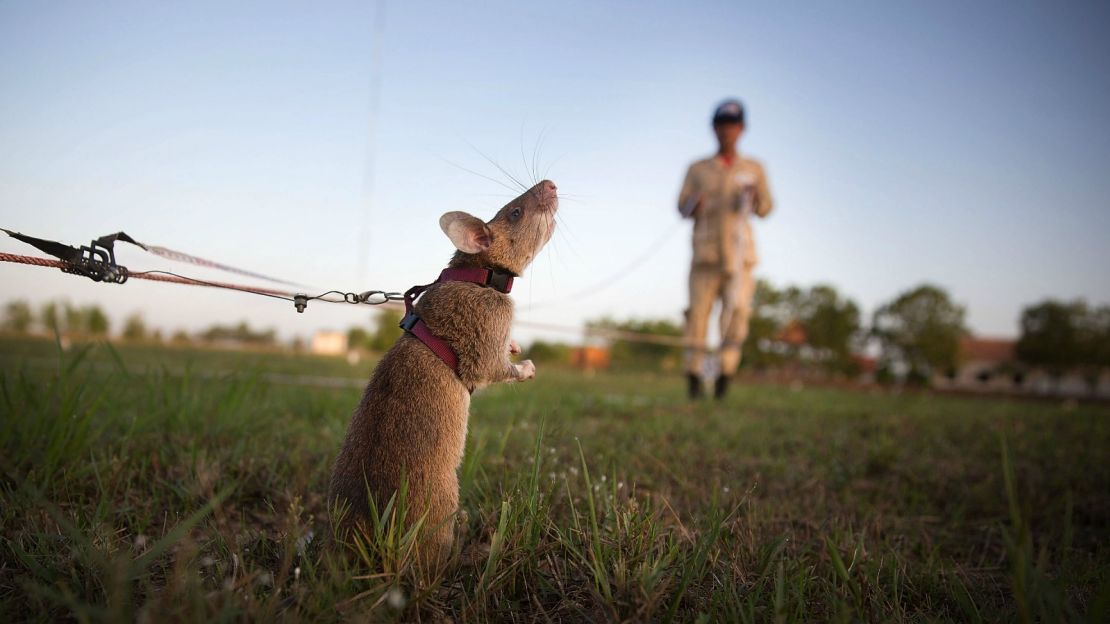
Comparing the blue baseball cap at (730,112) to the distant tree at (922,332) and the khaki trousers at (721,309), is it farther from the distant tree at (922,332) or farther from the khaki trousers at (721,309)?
the distant tree at (922,332)

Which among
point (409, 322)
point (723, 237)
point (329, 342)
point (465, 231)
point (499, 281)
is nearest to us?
point (409, 322)

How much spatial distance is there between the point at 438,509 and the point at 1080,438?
7.54m

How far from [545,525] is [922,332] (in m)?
70.2

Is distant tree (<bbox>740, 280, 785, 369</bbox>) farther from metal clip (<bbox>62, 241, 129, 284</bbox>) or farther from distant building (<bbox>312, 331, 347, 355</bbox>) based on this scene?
metal clip (<bbox>62, 241, 129, 284</bbox>)

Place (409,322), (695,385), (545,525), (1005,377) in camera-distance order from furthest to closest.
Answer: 1. (1005,377)
2. (695,385)
3. (409,322)
4. (545,525)

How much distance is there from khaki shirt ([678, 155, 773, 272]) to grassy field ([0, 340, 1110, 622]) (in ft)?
12.3

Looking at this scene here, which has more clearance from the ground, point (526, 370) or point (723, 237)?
point (723, 237)

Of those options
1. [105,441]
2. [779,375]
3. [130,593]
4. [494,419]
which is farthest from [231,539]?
[779,375]

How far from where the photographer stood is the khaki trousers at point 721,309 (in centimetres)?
870

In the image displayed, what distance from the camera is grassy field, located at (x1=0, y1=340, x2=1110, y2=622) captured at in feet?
5.22

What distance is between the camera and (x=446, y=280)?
2.46 m

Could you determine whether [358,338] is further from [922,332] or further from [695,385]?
[922,332]

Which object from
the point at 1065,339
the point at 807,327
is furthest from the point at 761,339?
the point at 1065,339

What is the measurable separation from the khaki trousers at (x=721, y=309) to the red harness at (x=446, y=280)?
6571 millimetres
